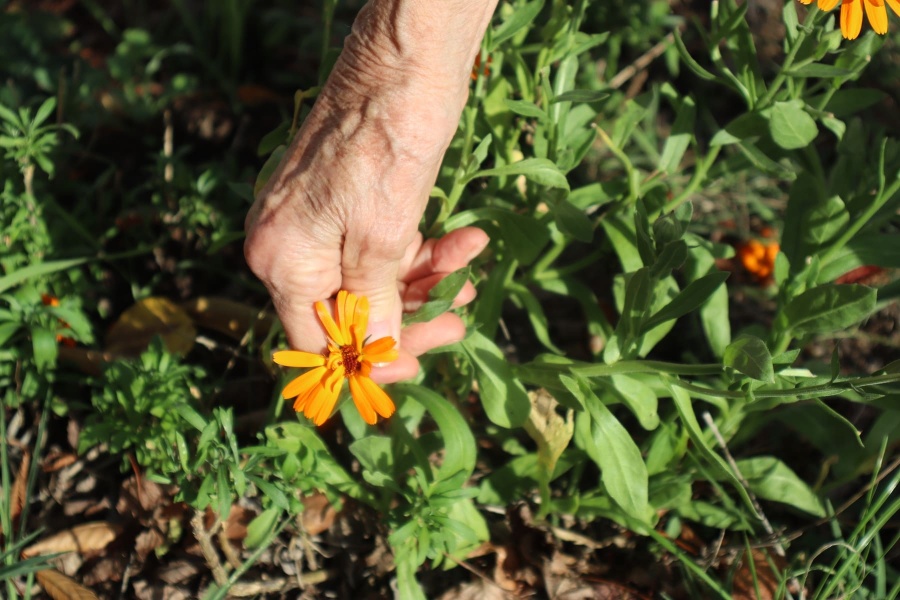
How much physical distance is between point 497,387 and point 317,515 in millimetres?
544

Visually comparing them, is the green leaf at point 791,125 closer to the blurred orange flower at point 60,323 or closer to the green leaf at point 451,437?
the green leaf at point 451,437

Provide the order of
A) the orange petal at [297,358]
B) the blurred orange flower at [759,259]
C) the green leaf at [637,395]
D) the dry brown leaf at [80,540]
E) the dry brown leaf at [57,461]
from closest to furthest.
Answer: the orange petal at [297,358]
the green leaf at [637,395]
the dry brown leaf at [80,540]
the dry brown leaf at [57,461]
the blurred orange flower at [759,259]

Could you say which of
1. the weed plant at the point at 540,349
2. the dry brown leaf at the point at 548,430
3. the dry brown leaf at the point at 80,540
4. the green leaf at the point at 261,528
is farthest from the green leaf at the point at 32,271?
the dry brown leaf at the point at 548,430

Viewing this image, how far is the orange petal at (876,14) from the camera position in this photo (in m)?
1.42

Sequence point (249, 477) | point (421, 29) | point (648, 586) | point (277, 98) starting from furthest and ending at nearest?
point (277, 98) < point (648, 586) < point (249, 477) < point (421, 29)

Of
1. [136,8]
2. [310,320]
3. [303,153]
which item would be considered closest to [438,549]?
[310,320]

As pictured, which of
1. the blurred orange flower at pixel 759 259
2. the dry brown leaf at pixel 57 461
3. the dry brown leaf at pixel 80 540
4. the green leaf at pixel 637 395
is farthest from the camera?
the blurred orange flower at pixel 759 259

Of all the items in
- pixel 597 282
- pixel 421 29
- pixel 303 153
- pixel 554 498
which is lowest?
pixel 554 498

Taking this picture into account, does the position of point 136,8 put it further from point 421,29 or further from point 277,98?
point 421,29

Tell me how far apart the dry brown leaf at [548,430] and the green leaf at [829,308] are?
49 cm

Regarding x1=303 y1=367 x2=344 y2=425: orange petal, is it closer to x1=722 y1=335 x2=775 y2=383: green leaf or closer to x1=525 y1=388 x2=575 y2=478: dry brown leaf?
x1=525 y1=388 x2=575 y2=478: dry brown leaf

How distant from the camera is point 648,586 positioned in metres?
1.81

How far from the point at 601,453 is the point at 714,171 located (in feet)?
2.50

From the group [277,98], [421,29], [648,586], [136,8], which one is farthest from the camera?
[136,8]
